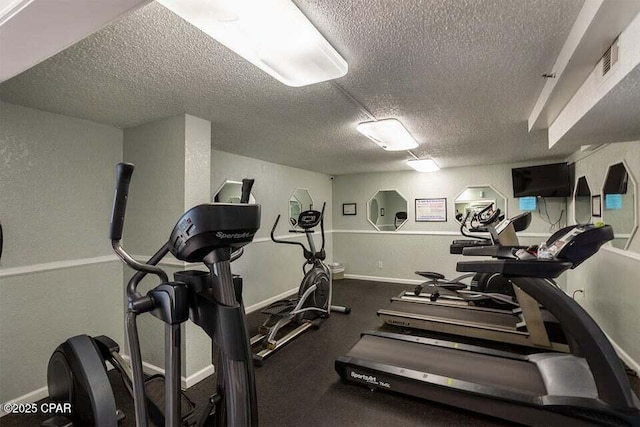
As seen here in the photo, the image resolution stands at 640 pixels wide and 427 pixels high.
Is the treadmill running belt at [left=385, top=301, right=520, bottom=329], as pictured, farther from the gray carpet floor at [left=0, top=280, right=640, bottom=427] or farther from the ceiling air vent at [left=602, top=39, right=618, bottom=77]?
the ceiling air vent at [left=602, top=39, right=618, bottom=77]

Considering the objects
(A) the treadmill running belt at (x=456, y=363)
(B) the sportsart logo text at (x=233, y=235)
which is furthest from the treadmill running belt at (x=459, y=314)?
(B) the sportsart logo text at (x=233, y=235)

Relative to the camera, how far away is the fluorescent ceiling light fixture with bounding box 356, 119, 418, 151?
2521mm

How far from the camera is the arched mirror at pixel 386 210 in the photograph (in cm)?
603

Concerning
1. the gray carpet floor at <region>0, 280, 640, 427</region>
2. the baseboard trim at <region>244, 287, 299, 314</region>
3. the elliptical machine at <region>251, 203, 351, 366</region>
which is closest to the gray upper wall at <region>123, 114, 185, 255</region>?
the gray carpet floor at <region>0, 280, 640, 427</region>

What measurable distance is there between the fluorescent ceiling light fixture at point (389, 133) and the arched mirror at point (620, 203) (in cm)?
179

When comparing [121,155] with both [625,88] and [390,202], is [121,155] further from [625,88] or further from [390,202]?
[390,202]

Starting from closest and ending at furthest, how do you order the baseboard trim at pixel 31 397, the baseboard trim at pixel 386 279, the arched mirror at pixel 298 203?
the baseboard trim at pixel 31 397, the arched mirror at pixel 298 203, the baseboard trim at pixel 386 279

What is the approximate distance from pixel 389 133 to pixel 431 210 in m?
3.14

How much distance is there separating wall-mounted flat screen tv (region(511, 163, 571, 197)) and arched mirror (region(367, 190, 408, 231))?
1890 mm

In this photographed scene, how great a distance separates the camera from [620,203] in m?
2.68

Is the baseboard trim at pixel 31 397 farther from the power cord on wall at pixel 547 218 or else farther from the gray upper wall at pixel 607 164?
the power cord on wall at pixel 547 218

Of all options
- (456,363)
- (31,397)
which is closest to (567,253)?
(456,363)

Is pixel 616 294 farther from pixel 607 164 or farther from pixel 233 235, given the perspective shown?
pixel 233 235

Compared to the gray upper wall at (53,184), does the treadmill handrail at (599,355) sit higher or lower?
lower
